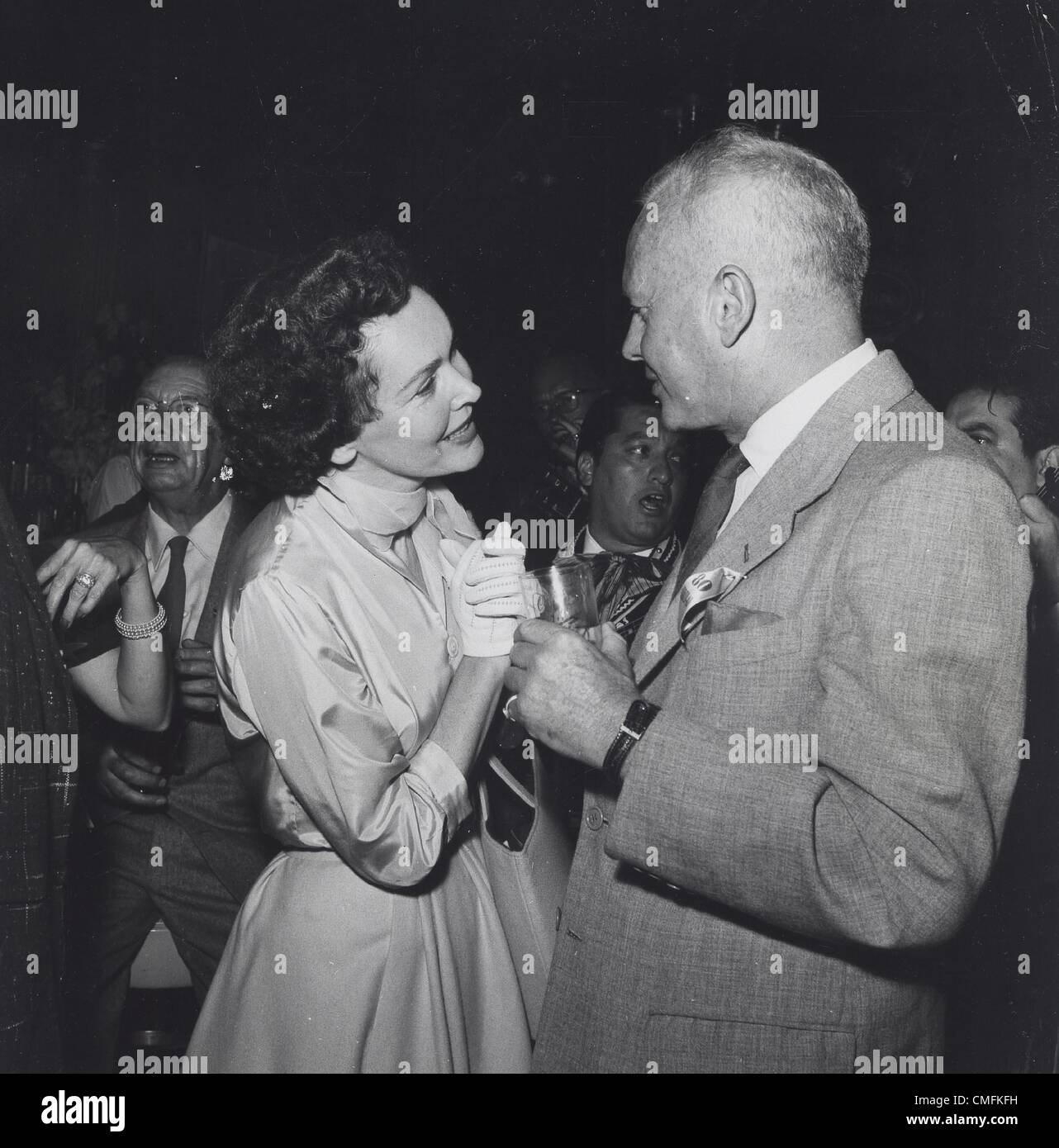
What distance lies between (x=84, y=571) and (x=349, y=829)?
88cm

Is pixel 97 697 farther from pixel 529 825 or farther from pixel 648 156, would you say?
pixel 648 156

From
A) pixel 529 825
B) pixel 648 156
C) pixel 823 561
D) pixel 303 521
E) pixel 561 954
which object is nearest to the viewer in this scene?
pixel 823 561

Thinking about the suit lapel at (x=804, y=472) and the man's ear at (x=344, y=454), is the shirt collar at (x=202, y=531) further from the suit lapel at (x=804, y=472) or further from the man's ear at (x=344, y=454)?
the suit lapel at (x=804, y=472)

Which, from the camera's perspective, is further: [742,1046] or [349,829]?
Answer: [349,829]

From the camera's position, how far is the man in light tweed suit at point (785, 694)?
1.53 meters

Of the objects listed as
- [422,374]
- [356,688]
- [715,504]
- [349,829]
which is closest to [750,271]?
[715,504]

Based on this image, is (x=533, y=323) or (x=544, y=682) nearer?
(x=544, y=682)

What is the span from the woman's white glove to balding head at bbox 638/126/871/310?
688mm

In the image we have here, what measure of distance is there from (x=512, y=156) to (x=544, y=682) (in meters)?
1.44

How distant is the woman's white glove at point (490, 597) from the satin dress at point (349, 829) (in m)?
0.15

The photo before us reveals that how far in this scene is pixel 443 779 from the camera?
6.79 feet

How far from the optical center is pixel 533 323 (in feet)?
8.47

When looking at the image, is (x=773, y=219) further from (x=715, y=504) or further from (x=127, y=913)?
(x=127, y=913)
